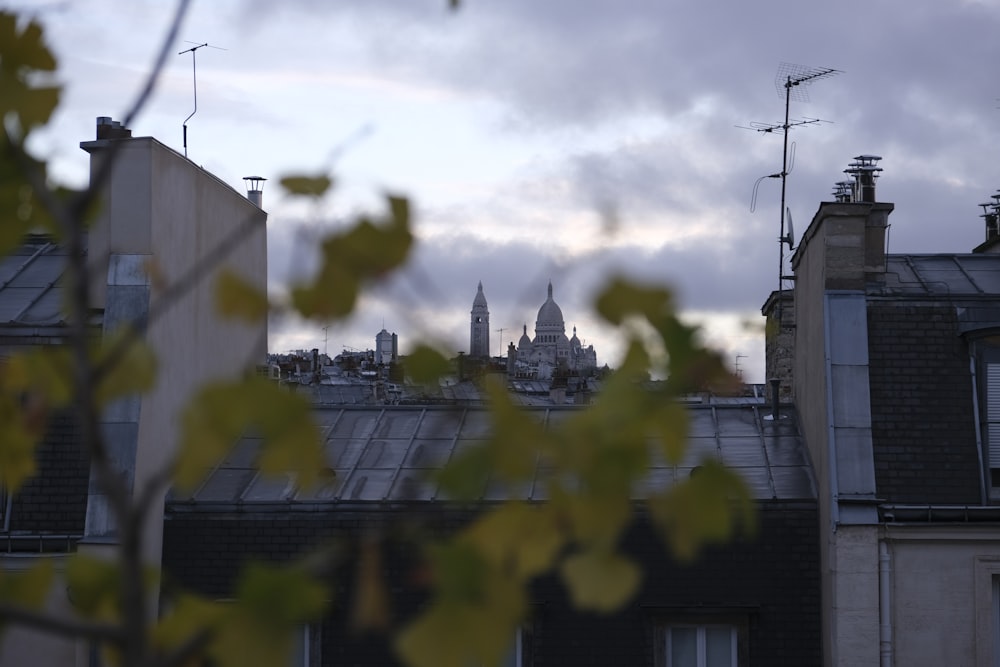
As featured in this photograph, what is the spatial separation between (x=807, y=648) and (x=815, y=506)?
4.84 ft

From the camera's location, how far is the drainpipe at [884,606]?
11.9 m

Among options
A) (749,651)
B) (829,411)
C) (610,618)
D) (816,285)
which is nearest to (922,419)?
(829,411)

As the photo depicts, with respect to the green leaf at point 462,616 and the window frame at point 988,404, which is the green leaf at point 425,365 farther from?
the window frame at point 988,404

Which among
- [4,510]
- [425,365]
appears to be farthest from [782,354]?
[425,365]

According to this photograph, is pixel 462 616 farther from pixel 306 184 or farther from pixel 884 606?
pixel 884 606

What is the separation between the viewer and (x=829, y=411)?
12.8 m

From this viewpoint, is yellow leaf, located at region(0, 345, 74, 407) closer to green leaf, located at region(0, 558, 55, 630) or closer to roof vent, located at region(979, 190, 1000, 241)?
green leaf, located at region(0, 558, 55, 630)

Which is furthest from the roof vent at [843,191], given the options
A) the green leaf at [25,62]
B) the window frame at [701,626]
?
the green leaf at [25,62]

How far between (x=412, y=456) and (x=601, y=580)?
12.2 meters

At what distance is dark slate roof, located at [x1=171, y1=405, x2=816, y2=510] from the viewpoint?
1359 cm

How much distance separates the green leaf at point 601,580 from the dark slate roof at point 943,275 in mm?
11372

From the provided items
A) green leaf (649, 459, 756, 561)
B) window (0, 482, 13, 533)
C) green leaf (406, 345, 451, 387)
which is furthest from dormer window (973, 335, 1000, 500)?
green leaf (406, 345, 451, 387)

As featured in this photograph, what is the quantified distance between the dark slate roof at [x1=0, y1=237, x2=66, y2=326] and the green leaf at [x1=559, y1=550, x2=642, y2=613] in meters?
12.0

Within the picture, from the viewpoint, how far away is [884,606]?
1196cm
